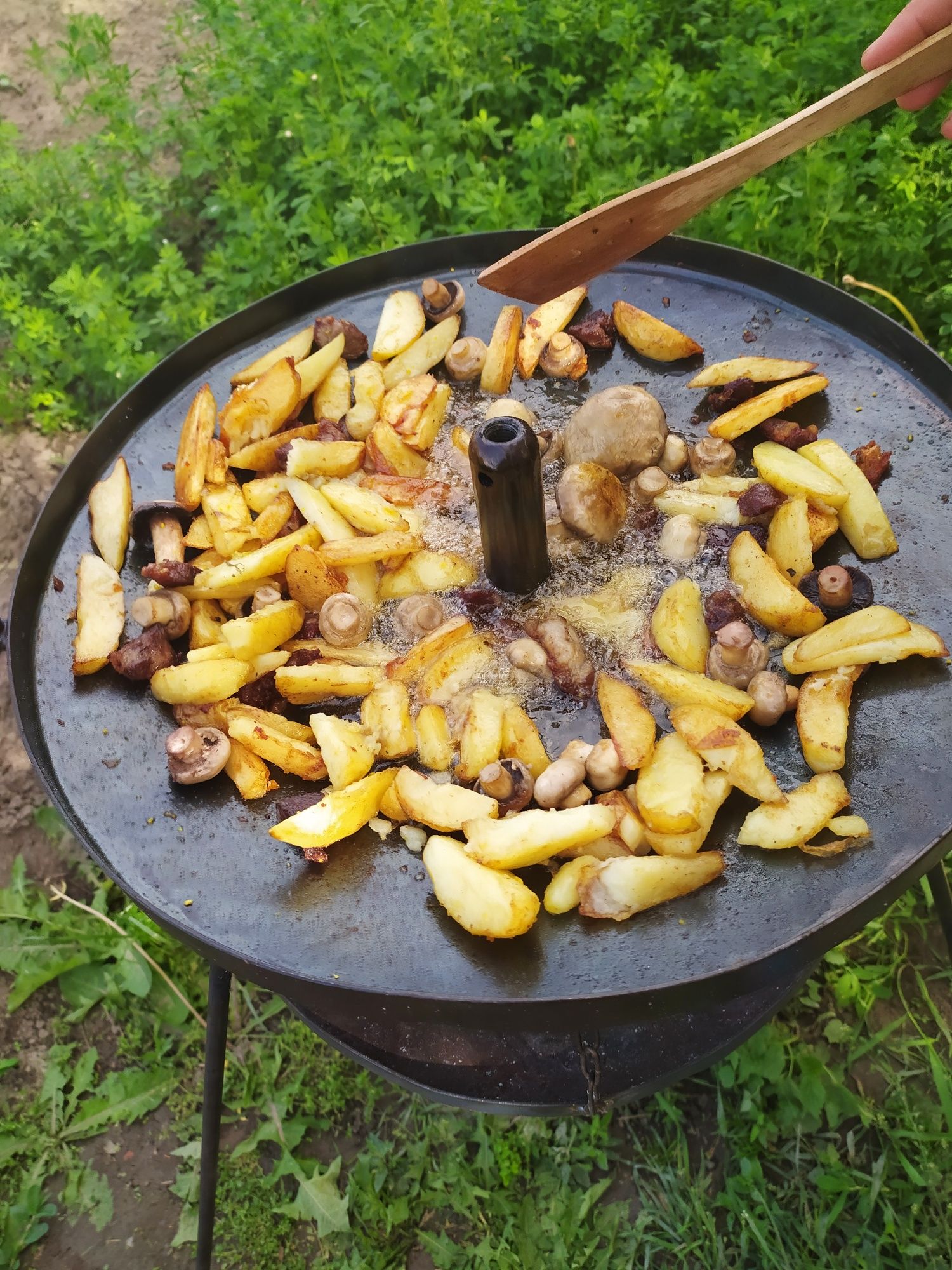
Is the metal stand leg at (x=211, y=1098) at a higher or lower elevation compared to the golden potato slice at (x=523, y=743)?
lower

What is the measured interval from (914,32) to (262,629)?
2480 millimetres

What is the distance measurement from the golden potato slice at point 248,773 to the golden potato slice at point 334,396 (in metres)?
1.11

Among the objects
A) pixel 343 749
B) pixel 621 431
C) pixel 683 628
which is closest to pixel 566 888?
pixel 343 749

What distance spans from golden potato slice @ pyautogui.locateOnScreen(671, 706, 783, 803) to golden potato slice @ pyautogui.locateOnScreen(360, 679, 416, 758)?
606mm

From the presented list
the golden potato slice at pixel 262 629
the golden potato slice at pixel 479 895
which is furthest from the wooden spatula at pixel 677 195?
the golden potato slice at pixel 479 895

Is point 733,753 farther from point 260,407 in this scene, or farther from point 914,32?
point 914,32

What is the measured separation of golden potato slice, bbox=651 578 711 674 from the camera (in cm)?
214

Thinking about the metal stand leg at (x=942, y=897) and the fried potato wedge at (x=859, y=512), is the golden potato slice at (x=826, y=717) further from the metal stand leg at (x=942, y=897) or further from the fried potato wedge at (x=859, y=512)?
the metal stand leg at (x=942, y=897)

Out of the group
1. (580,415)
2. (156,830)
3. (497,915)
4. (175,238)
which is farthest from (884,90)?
(175,238)

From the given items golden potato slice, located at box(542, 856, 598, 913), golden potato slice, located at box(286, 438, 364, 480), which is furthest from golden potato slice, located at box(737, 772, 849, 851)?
golden potato slice, located at box(286, 438, 364, 480)

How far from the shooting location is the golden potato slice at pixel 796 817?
1.86 metres

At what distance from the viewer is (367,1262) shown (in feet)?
10.4

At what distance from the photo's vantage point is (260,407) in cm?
267

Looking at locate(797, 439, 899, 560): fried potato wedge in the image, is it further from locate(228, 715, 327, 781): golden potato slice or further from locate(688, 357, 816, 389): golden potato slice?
locate(228, 715, 327, 781): golden potato slice
